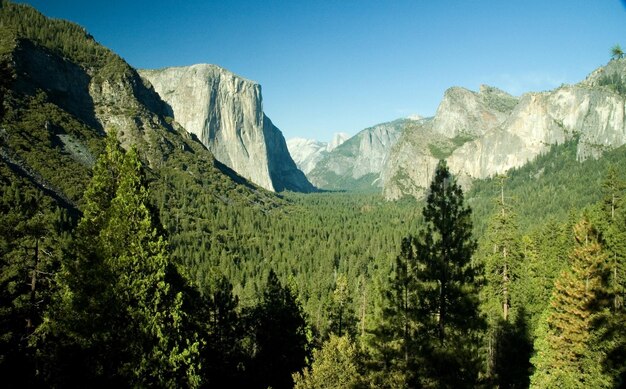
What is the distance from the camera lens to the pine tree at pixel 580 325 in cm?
2208

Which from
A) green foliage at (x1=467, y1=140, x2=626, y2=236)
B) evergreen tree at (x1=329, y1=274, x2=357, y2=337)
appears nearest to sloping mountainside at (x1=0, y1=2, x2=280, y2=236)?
evergreen tree at (x1=329, y1=274, x2=357, y2=337)

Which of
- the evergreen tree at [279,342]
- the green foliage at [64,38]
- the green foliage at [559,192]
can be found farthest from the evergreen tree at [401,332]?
the green foliage at [64,38]

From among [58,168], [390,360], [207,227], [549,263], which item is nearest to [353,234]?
[207,227]

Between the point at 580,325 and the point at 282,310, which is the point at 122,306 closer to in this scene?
the point at 580,325

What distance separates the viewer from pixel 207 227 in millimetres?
127500

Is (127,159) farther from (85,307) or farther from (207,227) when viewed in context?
(207,227)

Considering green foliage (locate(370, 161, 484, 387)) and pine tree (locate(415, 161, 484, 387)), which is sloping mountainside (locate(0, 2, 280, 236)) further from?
pine tree (locate(415, 161, 484, 387))

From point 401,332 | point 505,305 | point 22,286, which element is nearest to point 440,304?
point 401,332

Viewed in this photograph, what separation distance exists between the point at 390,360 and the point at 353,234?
13873 cm

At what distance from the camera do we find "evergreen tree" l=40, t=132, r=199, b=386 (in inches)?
566

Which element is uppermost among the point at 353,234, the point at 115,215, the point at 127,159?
the point at 127,159

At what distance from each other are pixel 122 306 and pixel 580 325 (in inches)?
902

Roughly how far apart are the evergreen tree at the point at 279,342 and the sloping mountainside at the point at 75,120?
62.5 m

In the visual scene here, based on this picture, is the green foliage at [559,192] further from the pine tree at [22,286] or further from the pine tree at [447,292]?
the pine tree at [22,286]
